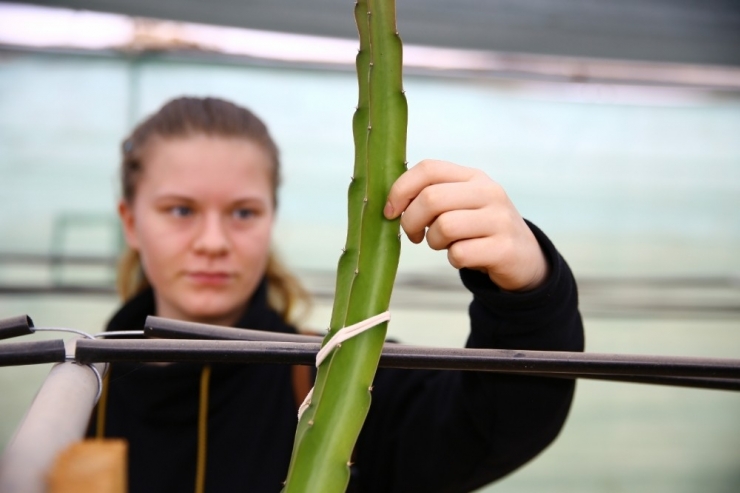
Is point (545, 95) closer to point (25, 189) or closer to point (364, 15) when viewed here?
point (25, 189)

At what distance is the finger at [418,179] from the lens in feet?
0.90

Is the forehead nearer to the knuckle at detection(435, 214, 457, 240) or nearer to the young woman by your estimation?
the young woman

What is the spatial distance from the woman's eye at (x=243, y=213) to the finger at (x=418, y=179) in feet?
1.33

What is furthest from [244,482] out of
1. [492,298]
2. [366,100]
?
[366,100]

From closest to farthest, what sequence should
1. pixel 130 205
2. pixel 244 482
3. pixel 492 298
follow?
pixel 492 298, pixel 244 482, pixel 130 205

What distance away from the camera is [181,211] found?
713 millimetres

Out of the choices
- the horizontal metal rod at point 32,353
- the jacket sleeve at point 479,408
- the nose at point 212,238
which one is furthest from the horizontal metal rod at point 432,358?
the nose at point 212,238

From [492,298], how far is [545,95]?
895 millimetres

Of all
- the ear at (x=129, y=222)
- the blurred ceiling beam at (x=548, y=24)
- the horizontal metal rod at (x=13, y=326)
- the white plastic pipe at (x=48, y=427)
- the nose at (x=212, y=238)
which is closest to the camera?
the white plastic pipe at (x=48, y=427)

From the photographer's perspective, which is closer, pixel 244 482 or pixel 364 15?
pixel 364 15

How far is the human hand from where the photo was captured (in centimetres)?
32

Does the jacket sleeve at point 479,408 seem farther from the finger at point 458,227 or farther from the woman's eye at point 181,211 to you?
the woman's eye at point 181,211

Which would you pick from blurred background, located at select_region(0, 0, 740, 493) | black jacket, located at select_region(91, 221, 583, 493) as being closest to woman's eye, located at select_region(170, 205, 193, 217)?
black jacket, located at select_region(91, 221, 583, 493)

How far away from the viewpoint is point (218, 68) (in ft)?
3.88
